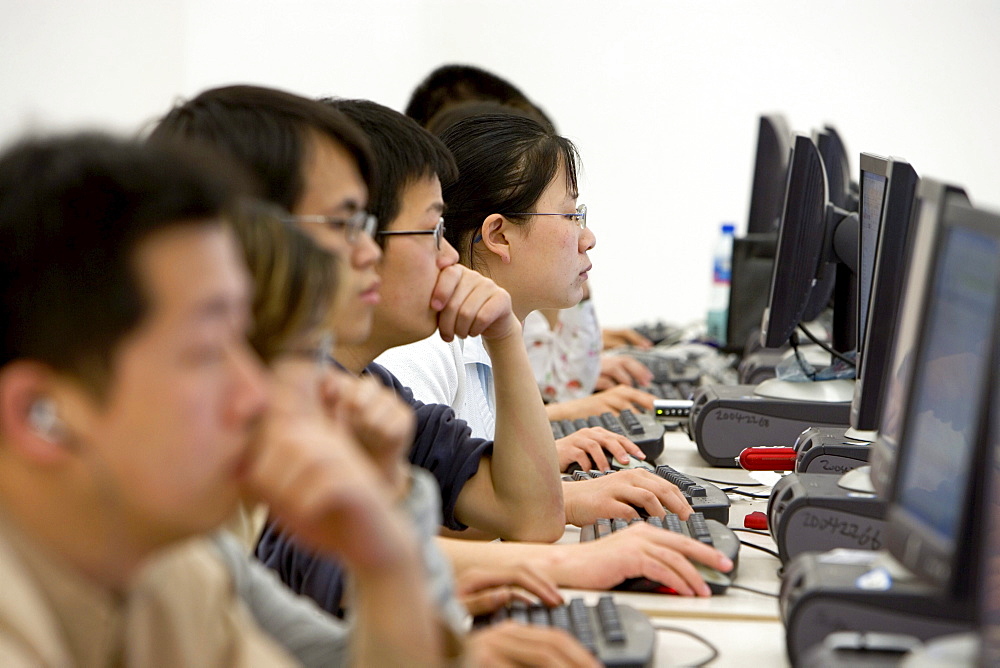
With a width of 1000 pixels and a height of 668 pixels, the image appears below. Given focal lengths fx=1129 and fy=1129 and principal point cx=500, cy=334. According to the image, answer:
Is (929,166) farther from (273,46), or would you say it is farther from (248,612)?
(248,612)

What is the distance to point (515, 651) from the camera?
38.7 inches

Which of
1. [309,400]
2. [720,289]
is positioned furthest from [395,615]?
[720,289]

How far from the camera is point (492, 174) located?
2.00m

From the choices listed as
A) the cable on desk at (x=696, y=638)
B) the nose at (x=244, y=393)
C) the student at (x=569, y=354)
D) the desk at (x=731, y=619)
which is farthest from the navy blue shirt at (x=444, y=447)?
the student at (x=569, y=354)

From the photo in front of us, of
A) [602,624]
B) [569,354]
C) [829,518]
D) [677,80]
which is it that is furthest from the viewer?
[677,80]

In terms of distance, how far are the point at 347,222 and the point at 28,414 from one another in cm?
51

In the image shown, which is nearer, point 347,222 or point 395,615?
point 395,615

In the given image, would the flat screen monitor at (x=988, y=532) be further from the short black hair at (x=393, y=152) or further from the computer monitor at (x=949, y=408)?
the short black hair at (x=393, y=152)

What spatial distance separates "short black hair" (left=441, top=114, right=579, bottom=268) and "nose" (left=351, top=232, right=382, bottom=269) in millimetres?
806

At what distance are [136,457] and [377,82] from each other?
418 centimetres

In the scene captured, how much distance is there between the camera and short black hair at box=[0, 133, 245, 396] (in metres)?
0.71

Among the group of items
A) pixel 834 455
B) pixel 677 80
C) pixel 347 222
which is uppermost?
pixel 677 80

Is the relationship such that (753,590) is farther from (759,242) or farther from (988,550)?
(759,242)

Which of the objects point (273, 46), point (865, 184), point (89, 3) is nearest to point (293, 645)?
point (865, 184)
